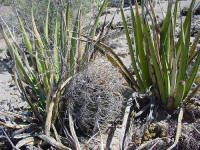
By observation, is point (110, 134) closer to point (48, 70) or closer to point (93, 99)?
point (93, 99)

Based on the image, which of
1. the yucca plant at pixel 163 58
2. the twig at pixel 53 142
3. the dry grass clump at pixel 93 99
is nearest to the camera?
the twig at pixel 53 142

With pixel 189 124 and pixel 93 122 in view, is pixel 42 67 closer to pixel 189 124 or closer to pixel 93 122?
pixel 93 122

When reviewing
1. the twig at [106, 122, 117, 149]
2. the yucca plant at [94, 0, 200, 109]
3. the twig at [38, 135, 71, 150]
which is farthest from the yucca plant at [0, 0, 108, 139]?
the twig at [106, 122, 117, 149]

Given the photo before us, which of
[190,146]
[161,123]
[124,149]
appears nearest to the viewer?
[124,149]

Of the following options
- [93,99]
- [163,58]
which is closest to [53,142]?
[93,99]

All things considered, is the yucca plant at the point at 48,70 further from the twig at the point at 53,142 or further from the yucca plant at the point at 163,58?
the yucca plant at the point at 163,58

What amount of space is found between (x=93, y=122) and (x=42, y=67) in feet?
2.45

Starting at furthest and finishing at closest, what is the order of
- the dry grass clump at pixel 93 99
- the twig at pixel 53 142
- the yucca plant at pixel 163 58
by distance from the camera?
the dry grass clump at pixel 93 99 → the yucca plant at pixel 163 58 → the twig at pixel 53 142

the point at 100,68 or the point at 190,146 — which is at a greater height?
the point at 100,68

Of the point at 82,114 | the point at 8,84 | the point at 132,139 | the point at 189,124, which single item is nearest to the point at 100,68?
the point at 82,114

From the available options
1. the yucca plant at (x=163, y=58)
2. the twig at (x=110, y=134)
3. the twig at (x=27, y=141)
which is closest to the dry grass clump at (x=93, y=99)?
the twig at (x=110, y=134)

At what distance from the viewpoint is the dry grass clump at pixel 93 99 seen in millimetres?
2174

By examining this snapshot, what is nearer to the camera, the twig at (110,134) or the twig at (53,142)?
the twig at (53,142)

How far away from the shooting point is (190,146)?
1976mm
